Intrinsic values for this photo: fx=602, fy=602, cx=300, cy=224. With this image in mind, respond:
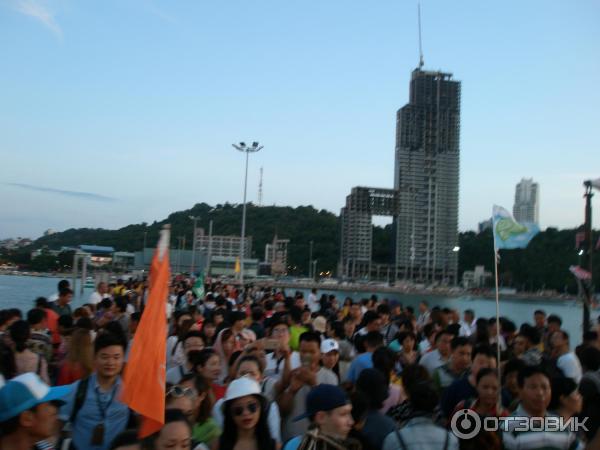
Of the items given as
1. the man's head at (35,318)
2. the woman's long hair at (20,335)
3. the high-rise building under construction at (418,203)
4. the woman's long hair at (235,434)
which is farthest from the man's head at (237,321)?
the high-rise building under construction at (418,203)

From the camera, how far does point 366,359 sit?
17.9 ft

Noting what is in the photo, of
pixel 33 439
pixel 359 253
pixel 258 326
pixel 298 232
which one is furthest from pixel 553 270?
pixel 33 439

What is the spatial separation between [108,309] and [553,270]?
277ft

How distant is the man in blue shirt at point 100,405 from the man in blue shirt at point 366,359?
221cm

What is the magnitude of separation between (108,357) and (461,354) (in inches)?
123

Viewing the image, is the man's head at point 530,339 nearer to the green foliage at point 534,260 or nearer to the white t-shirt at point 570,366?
the white t-shirt at point 570,366

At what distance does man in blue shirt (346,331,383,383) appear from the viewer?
540cm

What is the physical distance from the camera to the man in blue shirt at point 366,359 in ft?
17.7

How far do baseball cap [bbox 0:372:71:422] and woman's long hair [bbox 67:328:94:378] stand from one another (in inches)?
54.9

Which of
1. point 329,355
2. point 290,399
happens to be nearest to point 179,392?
point 290,399

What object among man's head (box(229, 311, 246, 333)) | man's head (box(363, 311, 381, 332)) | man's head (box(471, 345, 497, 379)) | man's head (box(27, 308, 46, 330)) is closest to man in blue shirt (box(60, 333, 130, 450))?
man's head (box(471, 345, 497, 379))

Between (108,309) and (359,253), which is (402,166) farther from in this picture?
(108,309)

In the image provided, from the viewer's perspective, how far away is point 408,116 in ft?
433

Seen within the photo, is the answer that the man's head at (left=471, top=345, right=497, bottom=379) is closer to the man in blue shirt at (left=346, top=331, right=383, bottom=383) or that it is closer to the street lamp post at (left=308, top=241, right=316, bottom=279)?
the man in blue shirt at (left=346, top=331, right=383, bottom=383)
